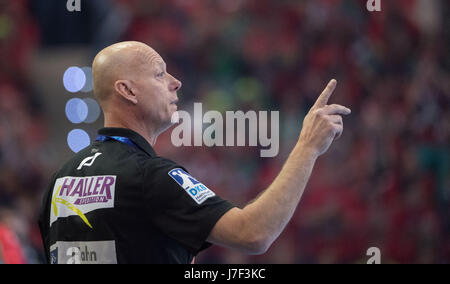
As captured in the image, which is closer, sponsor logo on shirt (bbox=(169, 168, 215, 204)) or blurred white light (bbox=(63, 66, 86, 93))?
sponsor logo on shirt (bbox=(169, 168, 215, 204))

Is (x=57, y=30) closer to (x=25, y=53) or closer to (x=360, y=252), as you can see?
(x=25, y=53)

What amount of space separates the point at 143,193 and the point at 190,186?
0.48 feet

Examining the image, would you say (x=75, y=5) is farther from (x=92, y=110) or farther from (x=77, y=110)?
(x=77, y=110)

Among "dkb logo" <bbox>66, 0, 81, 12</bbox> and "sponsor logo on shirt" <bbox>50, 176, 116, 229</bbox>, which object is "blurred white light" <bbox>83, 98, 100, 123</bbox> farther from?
"sponsor logo on shirt" <bbox>50, 176, 116, 229</bbox>

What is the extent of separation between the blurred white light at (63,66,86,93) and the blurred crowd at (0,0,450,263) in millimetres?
327

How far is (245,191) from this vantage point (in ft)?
18.2

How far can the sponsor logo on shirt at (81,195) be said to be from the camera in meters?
1.92

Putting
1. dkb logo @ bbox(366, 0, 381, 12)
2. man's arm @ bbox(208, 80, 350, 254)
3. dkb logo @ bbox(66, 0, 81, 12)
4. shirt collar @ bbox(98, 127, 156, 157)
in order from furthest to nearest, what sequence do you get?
dkb logo @ bbox(366, 0, 381, 12), dkb logo @ bbox(66, 0, 81, 12), shirt collar @ bbox(98, 127, 156, 157), man's arm @ bbox(208, 80, 350, 254)

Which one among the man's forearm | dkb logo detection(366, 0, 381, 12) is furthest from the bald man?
dkb logo detection(366, 0, 381, 12)

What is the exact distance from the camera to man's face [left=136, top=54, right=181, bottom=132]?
213 centimetres

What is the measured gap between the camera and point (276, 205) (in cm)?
177

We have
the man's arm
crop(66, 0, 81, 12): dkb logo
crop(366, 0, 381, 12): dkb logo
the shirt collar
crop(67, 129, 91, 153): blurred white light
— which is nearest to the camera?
the man's arm

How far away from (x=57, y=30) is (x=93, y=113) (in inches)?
50.2

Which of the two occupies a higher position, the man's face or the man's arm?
the man's face
